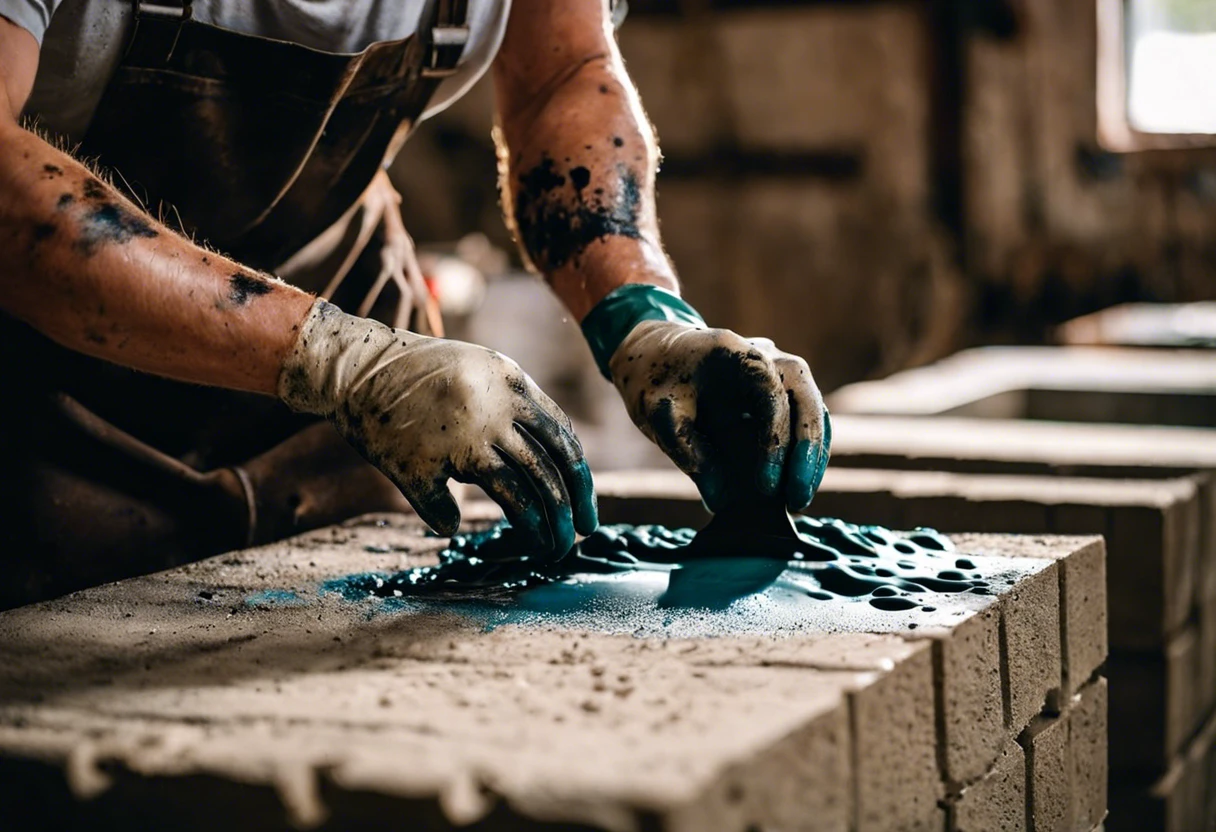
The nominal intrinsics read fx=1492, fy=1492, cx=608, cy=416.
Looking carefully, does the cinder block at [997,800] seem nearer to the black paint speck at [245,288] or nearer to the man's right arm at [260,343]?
the man's right arm at [260,343]

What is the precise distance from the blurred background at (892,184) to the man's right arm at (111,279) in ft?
19.5

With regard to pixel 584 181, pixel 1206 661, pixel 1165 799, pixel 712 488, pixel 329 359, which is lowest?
pixel 1165 799

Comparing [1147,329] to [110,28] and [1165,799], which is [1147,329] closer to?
[1165,799]

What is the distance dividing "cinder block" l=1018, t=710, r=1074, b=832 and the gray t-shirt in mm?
1479

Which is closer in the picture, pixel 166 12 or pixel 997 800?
pixel 997 800

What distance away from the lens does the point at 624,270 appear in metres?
2.60

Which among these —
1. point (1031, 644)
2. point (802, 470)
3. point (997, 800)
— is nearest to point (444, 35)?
point (802, 470)

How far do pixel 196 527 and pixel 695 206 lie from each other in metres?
6.84

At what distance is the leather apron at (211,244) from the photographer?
2338 mm

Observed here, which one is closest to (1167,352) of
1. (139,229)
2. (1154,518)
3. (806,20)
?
(1154,518)

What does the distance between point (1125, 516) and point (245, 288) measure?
1.86 metres

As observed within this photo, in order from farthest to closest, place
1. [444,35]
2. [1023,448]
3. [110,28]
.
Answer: [1023,448], [444,35], [110,28]

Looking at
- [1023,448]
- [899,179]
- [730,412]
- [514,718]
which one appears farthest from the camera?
[899,179]

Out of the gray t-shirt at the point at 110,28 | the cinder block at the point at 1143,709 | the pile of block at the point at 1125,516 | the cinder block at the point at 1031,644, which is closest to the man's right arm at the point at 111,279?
the gray t-shirt at the point at 110,28
